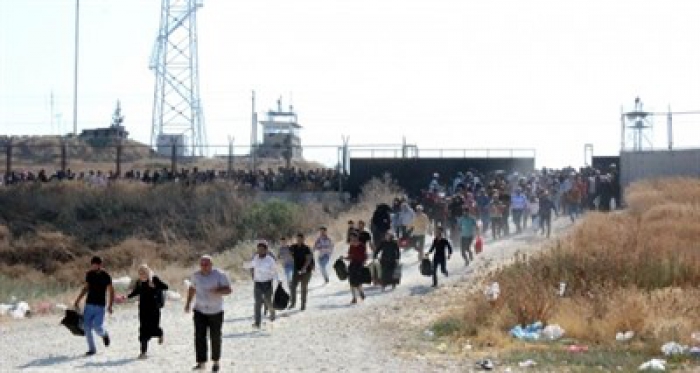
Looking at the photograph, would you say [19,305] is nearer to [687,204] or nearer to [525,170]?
[687,204]

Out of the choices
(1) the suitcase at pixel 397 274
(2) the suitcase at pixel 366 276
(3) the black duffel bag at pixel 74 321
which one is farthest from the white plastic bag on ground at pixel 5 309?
(1) the suitcase at pixel 397 274

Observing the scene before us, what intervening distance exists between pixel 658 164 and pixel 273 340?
30.7m

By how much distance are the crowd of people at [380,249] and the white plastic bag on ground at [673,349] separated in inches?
248

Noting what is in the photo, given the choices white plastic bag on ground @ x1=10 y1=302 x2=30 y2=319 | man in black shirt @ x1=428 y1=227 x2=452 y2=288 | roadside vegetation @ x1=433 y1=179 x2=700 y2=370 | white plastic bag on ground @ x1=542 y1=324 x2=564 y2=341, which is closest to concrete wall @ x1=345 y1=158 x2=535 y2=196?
roadside vegetation @ x1=433 y1=179 x2=700 y2=370

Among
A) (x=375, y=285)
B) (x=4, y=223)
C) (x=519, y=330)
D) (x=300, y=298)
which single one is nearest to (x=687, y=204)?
(x=375, y=285)

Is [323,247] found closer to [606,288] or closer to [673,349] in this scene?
[606,288]

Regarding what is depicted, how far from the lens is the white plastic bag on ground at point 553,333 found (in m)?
18.0

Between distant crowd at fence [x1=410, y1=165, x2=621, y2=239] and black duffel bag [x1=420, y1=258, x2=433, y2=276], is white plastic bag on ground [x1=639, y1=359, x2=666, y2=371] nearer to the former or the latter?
black duffel bag [x1=420, y1=258, x2=433, y2=276]

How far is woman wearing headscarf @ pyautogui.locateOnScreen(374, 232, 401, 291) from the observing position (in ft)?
82.7

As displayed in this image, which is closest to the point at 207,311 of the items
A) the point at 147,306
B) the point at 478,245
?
the point at 147,306

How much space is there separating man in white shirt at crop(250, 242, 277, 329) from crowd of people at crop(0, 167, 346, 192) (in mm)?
26121

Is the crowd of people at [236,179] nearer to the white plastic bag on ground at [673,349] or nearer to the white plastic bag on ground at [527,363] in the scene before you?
the white plastic bag on ground at [527,363]

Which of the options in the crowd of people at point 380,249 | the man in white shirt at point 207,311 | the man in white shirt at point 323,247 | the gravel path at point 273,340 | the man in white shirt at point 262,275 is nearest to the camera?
the man in white shirt at point 207,311

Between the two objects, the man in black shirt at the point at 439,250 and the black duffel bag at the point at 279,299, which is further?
the man in black shirt at the point at 439,250
